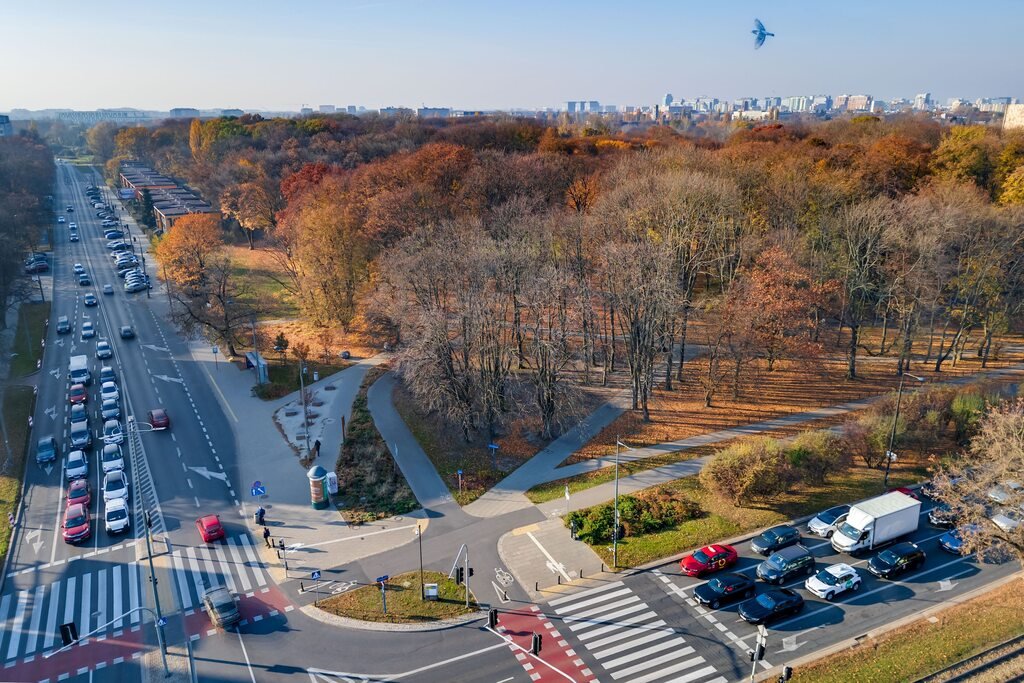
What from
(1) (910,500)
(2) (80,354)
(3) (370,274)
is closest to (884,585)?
(1) (910,500)

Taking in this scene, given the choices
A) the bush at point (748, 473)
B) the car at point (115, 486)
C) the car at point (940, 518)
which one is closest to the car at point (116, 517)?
the car at point (115, 486)

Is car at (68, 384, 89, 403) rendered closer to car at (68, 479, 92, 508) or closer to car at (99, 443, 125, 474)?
car at (99, 443, 125, 474)

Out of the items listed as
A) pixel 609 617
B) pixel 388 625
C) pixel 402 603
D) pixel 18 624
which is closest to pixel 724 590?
pixel 609 617

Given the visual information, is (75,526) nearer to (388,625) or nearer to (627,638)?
(388,625)

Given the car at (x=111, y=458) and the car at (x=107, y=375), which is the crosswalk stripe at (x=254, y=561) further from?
the car at (x=107, y=375)

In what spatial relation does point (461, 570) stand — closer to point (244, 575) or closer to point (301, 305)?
point (244, 575)

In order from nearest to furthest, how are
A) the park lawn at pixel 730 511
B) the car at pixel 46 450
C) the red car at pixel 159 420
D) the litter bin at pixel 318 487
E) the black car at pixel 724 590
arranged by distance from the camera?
the black car at pixel 724 590 < the park lawn at pixel 730 511 < the litter bin at pixel 318 487 < the car at pixel 46 450 < the red car at pixel 159 420

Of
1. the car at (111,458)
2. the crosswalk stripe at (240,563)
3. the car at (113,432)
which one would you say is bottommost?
the crosswalk stripe at (240,563)

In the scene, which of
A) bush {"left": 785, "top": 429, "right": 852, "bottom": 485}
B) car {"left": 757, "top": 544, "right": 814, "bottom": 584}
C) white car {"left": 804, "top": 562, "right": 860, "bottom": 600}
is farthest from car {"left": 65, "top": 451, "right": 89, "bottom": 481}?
bush {"left": 785, "top": 429, "right": 852, "bottom": 485}
